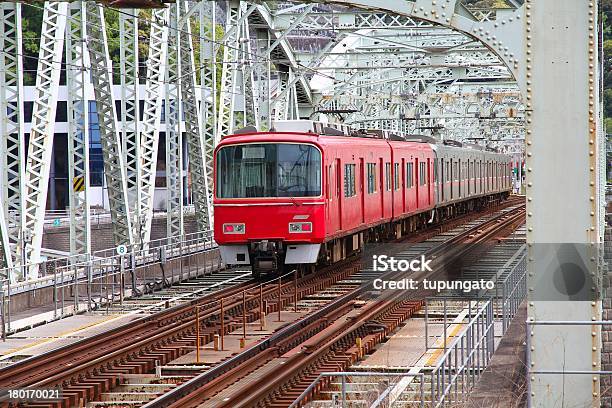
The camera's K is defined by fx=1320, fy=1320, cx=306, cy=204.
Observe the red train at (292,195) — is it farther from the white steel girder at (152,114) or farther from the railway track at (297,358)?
the white steel girder at (152,114)

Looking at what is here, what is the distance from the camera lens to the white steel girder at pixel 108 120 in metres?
23.6

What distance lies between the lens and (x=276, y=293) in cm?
2186

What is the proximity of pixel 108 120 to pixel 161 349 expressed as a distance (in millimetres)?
9301

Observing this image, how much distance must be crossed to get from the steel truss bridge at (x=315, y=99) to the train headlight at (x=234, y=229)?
7.84 feet

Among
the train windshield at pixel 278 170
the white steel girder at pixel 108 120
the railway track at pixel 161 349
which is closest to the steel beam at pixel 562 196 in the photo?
the railway track at pixel 161 349

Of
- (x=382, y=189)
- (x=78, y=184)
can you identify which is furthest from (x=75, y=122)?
(x=382, y=189)

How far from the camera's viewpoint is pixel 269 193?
894 inches

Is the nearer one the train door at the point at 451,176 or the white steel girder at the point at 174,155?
the white steel girder at the point at 174,155

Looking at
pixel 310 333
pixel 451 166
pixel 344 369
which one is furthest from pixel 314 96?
pixel 344 369

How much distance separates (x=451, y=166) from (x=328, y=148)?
2100 centimetres

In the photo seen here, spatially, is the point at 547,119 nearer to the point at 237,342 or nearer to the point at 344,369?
the point at 344,369

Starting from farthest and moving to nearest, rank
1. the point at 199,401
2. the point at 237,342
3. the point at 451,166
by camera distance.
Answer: the point at 451,166, the point at 237,342, the point at 199,401

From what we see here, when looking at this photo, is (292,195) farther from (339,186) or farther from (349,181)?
(349,181)

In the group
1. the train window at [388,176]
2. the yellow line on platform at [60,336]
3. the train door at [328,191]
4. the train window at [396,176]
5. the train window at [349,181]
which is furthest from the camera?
the train window at [396,176]
